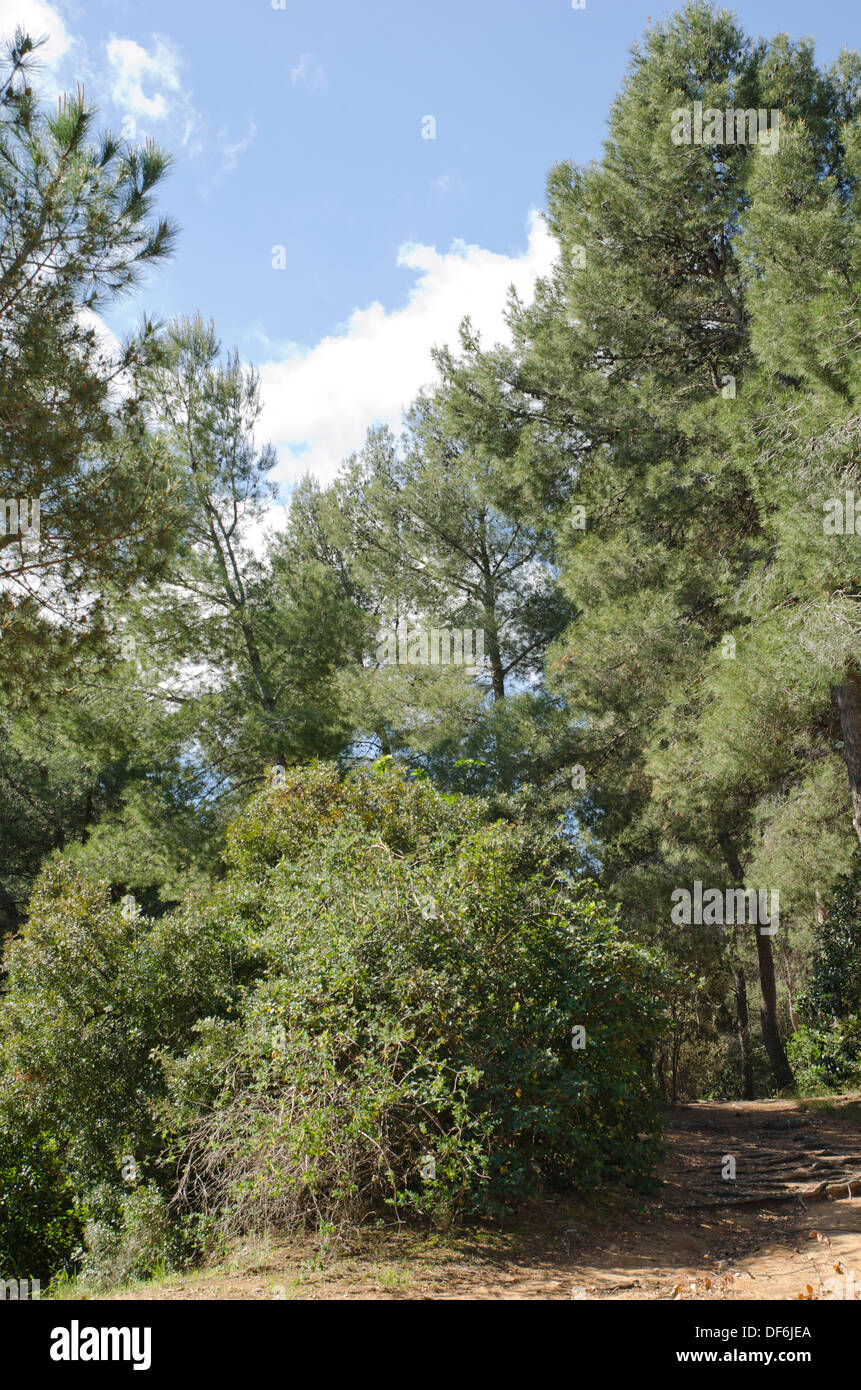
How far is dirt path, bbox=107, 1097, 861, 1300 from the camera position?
4.18 m

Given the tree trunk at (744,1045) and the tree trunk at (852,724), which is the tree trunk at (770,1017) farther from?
the tree trunk at (852,724)

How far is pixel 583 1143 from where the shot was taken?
5223 millimetres

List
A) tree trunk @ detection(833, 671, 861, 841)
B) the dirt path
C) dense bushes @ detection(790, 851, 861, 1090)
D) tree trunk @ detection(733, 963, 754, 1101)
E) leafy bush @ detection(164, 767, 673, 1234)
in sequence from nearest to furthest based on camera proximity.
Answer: the dirt path → leafy bush @ detection(164, 767, 673, 1234) → tree trunk @ detection(833, 671, 861, 841) → dense bushes @ detection(790, 851, 861, 1090) → tree trunk @ detection(733, 963, 754, 1101)

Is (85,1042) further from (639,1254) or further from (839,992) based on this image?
(839,992)

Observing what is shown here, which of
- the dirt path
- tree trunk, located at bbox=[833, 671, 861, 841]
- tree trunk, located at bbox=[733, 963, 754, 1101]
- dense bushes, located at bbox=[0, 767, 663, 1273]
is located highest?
tree trunk, located at bbox=[833, 671, 861, 841]

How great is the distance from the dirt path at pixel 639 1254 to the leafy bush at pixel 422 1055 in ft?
0.86

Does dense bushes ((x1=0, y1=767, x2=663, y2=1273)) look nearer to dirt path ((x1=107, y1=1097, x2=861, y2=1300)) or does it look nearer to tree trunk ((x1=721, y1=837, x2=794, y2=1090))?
dirt path ((x1=107, y1=1097, x2=861, y2=1300))

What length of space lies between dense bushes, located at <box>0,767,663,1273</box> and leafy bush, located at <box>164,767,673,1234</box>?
2cm

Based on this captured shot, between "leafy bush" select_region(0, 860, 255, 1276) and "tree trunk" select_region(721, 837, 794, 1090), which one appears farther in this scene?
"tree trunk" select_region(721, 837, 794, 1090)

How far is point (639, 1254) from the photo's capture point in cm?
500

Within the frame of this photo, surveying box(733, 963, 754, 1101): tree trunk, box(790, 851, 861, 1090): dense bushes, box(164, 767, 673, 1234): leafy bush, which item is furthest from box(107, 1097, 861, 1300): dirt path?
box(733, 963, 754, 1101): tree trunk

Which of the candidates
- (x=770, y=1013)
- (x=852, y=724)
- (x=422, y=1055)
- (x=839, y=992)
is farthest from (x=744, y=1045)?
(x=422, y=1055)

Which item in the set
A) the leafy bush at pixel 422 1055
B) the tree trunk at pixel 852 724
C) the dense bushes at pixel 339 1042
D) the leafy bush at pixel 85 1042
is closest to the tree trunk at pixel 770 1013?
the tree trunk at pixel 852 724

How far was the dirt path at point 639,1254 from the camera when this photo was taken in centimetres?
418
